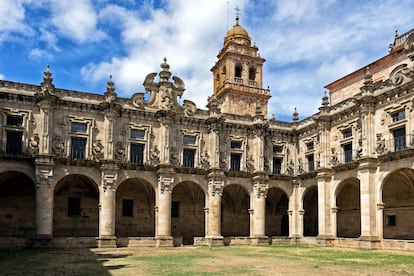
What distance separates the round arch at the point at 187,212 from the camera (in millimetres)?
38156

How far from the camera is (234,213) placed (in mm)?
40875

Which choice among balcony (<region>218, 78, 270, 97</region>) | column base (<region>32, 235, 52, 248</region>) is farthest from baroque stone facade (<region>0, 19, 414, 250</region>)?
balcony (<region>218, 78, 270, 97</region>)

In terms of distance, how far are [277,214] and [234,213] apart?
15.0 ft

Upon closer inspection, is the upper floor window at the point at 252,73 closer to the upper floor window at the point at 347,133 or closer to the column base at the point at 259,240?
the upper floor window at the point at 347,133

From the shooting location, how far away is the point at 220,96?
48250 mm

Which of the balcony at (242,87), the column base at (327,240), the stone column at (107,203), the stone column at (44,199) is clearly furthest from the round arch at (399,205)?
the stone column at (44,199)

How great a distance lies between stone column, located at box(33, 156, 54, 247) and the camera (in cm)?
2967

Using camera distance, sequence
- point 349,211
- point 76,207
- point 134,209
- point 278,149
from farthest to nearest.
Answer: point 278,149, point 349,211, point 134,209, point 76,207

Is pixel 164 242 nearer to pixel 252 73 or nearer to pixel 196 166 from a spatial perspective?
pixel 196 166

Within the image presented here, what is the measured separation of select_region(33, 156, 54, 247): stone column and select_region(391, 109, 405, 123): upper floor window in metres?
23.7

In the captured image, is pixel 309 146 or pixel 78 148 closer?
pixel 78 148

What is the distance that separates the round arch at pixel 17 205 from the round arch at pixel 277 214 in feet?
68.7

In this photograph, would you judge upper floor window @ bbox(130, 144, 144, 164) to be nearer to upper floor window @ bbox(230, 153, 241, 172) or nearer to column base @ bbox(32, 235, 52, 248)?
upper floor window @ bbox(230, 153, 241, 172)

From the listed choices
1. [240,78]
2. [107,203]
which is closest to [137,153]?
[107,203]
